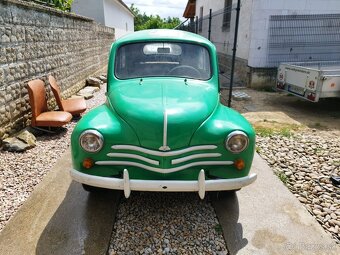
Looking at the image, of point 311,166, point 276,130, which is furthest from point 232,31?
point 311,166

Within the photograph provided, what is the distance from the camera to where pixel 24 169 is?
384cm

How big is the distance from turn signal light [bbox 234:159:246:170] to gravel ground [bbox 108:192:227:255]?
0.68 meters

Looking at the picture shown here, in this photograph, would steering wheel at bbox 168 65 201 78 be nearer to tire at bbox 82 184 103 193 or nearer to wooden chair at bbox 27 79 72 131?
tire at bbox 82 184 103 193

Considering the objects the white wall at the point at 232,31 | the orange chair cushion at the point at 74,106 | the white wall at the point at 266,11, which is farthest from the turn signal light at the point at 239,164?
the white wall at the point at 232,31

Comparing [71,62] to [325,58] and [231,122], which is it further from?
[325,58]

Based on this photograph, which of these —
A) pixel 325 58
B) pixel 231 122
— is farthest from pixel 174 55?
pixel 325 58

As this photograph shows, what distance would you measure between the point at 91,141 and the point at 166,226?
3.76ft

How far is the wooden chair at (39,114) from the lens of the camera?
478 centimetres

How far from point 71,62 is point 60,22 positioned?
3.85 feet

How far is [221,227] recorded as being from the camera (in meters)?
2.82

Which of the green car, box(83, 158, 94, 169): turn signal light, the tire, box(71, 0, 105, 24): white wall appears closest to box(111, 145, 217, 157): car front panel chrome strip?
the green car

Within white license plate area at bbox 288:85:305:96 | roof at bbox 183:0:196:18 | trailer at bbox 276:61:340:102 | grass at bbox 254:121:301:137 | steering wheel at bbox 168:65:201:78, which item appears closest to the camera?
steering wheel at bbox 168:65:201:78

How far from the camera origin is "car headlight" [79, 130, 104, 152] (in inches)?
99.5

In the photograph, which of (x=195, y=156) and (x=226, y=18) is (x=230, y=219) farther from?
(x=226, y=18)
